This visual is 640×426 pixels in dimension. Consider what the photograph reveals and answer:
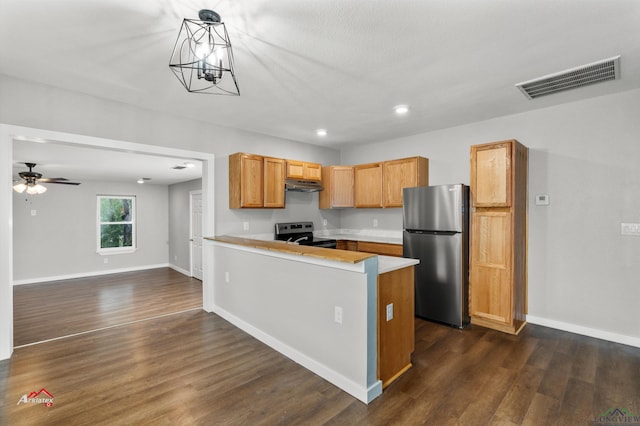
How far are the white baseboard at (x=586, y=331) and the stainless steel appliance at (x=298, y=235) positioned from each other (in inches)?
111

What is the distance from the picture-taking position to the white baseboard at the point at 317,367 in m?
2.20

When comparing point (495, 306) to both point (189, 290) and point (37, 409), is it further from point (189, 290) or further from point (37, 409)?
point (189, 290)

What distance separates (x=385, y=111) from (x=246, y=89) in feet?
5.50

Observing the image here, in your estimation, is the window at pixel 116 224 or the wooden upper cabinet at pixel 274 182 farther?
the window at pixel 116 224

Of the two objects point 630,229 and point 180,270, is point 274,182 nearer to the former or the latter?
point 630,229

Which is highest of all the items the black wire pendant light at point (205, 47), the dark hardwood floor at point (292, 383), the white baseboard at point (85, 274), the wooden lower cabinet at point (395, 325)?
the black wire pendant light at point (205, 47)

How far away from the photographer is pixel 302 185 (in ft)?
15.9

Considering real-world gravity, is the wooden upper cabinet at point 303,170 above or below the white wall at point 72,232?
above

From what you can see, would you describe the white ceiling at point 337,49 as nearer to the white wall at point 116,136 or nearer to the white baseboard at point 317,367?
the white wall at point 116,136

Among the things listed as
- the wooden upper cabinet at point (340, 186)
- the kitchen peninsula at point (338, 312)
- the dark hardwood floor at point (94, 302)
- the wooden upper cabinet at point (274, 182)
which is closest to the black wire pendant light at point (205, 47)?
the kitchen peninsula at point (338, 312)

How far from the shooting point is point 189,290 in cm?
570

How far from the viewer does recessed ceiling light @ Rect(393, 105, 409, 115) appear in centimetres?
351

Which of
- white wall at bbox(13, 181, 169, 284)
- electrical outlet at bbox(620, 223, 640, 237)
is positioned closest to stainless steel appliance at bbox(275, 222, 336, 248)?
electrical outlet at bbox(620, 223, 640, 237)

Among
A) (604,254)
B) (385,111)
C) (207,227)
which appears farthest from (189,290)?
(604,254)
